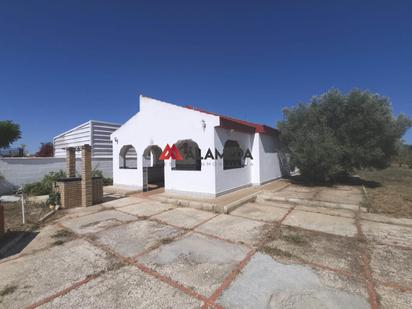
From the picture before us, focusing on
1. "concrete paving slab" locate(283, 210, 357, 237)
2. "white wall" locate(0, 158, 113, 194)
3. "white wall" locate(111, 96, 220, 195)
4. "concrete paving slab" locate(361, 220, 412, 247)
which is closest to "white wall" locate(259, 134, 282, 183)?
"white wall" locate(111, 96, 220, 195)

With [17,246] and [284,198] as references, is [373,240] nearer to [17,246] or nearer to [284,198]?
[284,198]

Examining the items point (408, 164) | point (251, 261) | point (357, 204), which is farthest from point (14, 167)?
point (408, 164)

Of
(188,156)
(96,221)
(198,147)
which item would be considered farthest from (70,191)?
(188,156)

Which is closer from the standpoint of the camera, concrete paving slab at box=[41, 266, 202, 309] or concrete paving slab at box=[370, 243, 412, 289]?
concrete paving slab at box=[41, 266, 202, 309]

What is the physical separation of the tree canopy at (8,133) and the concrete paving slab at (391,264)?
25010 mm

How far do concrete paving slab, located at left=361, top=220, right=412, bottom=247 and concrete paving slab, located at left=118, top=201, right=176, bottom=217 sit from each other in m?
5.53

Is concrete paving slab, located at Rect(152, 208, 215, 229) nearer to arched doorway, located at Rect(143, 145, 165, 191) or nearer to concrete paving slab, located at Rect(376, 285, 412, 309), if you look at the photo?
concrete paving slab, located at Rect(376, 285, 412, 309)

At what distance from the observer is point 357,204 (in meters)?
6.64

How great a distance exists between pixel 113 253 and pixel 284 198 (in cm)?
619

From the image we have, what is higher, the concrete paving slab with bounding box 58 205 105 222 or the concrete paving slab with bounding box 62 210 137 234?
the concrete paving slab with bounding box 58 205 105 222

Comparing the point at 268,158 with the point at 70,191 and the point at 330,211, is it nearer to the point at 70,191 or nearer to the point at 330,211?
the point at 330,211

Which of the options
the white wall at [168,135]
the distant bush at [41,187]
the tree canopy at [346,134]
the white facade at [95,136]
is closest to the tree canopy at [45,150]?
the white facade at [95,136]

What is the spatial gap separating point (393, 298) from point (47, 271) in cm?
489

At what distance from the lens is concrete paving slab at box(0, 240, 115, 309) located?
2.64m
